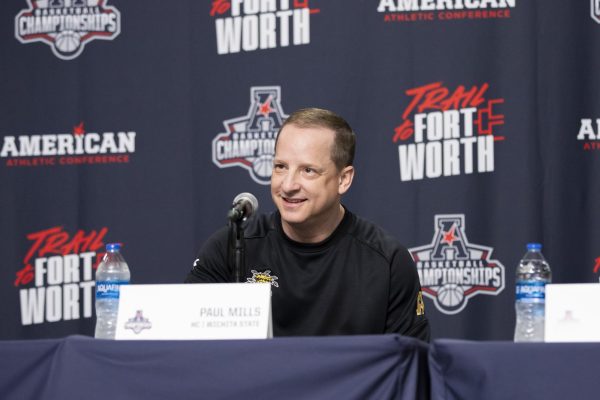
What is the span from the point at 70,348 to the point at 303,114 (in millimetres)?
1077

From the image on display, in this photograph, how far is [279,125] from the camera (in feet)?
12.8

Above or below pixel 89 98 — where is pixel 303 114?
below

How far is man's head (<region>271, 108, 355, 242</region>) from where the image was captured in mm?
2432

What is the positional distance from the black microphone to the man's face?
301 mm

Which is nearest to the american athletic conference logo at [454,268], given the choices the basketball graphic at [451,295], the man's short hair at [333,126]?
the basketball graphic at [451,295]

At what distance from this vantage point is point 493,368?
1.52 metres

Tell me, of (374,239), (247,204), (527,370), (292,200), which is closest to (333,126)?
(292,200)

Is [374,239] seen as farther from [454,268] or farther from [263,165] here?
[263,165]

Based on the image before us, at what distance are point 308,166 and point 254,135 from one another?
1509 mm

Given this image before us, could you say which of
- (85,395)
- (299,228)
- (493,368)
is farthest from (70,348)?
(299,228)

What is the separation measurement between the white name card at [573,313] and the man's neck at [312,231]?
0.95 m

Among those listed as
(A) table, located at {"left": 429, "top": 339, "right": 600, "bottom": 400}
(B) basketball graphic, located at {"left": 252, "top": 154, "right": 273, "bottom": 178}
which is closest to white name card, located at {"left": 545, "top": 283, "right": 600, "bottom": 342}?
(A) table, located at {"left": 429, "top": 339, "right": 600, "bottom": 400}

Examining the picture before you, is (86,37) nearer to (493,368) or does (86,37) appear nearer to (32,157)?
(32,157)

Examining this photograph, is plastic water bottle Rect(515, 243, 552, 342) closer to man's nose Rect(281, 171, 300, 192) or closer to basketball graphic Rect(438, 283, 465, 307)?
man's nose Rect(281, 171, 300, 192)
